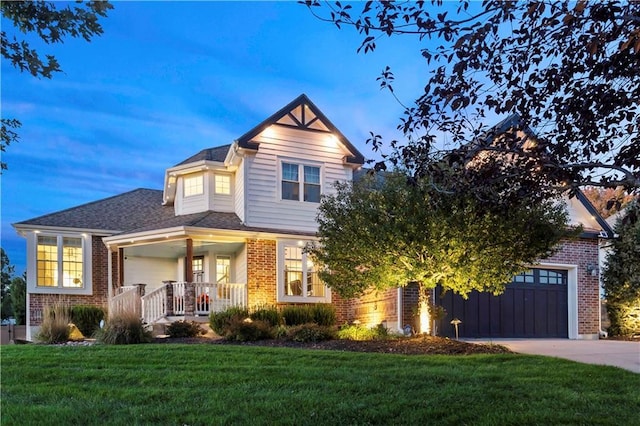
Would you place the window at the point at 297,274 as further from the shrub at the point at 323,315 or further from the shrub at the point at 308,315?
the shrub at the point at 323,315

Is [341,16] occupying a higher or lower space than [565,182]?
higher

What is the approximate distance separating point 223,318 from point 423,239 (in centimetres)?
599

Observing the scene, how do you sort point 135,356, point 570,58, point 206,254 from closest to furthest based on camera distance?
point 570,58, point 135,356, point 206,254

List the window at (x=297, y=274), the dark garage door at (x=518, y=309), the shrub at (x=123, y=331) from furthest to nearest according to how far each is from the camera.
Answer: the window at (x=297, y=274)
the dark garage door at (x=518, y=309)
the shrub at (x=123, y=331)

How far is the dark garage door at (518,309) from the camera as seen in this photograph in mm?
14727

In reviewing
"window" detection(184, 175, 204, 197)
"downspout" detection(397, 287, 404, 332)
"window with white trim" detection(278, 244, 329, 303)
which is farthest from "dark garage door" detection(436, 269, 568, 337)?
"window" detection(184, 175, 204, 197)

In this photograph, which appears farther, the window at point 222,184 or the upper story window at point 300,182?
the window at point 222,184

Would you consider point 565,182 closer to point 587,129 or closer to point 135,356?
point 587,129

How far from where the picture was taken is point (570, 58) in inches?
219

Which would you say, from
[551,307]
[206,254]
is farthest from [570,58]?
[206,254]

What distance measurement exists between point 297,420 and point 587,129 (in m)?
3.99

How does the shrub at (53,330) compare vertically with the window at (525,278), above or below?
below

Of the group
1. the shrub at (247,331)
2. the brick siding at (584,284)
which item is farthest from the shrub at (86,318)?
the brick siding at (584,284)

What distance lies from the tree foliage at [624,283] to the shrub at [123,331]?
12818mm
